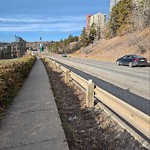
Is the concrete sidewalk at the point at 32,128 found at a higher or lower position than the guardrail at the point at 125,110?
lower

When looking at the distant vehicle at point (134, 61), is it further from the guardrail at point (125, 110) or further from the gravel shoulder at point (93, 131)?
the guardrail at point (125, 110)

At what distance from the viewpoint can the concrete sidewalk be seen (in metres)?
4.61

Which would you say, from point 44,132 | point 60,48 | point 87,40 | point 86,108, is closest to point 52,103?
point 86,108

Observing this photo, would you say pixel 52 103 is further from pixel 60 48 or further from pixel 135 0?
pixel 60 48

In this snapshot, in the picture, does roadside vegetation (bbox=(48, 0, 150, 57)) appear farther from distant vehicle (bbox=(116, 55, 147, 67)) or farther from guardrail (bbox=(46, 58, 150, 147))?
guardrail (bbox=(46, 58, 150, 147))

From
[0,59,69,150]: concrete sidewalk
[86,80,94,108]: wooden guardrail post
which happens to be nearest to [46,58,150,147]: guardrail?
[86,80,94,108]: wooden guardrail post

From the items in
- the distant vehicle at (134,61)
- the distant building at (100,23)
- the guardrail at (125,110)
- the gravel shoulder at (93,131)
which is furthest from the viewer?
the distant building at (100,23)

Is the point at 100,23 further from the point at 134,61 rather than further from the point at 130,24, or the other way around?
the point at 134,61

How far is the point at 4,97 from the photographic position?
7504 millimetres

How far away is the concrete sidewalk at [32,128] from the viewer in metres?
4.61

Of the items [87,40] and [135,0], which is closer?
[135,0]

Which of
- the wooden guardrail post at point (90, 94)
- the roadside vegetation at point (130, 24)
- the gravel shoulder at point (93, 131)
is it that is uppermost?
the roadside vegetation at point (130, 24)

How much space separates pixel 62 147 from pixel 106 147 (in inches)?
33.8

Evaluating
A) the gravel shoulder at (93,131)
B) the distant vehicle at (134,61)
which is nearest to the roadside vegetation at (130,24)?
the distant vehicle at (134,61)
